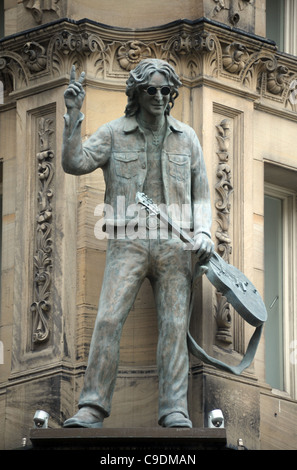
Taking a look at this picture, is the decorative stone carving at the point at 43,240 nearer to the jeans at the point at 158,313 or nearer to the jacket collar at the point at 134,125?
the jeans at the point at 158,313

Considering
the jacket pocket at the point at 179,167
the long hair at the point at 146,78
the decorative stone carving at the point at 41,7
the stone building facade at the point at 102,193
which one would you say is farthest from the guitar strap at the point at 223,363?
the decorative stone carving at the point at 41,7

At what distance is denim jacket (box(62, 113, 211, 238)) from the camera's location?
2052cm

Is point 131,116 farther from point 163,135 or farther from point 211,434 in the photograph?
point 211,434

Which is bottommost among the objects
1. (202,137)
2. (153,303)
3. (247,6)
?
(153,303)

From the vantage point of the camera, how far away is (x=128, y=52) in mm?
22000

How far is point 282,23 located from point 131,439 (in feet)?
17.3

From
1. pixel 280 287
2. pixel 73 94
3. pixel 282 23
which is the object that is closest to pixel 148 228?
pixel 73 94

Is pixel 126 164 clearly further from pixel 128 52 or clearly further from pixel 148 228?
pixel 128 52

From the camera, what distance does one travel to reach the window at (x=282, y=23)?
2314cm

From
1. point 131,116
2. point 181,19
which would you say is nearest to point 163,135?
point 131,116

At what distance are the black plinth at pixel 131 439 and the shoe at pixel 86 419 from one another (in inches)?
6.3

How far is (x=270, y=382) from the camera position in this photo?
73.3 feet

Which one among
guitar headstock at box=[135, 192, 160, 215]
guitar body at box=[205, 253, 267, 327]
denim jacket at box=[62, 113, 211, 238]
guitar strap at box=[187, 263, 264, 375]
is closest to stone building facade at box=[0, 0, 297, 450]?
guitar strap at box=[187, 263, 264, 375]

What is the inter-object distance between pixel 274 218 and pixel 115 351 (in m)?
3.30
